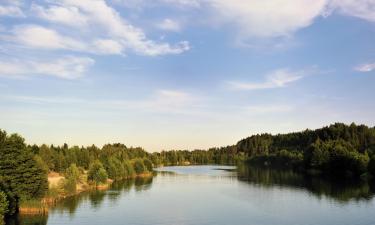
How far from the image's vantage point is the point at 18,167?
233ft

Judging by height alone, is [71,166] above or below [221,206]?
above

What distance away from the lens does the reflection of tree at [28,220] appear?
210 ft

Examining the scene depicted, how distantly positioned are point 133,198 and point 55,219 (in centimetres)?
3042

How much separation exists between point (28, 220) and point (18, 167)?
9950 millimetres

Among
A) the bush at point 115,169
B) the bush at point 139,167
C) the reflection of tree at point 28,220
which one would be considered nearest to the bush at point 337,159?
the bush at point 139,167

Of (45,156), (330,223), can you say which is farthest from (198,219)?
(45,156)

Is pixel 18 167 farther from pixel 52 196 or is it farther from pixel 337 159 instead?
pixel 337 159

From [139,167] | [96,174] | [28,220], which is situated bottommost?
[28,220]

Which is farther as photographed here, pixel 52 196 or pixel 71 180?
pixel 71 180

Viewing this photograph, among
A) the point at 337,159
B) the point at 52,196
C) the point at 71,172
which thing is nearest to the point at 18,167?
the point at 52,196

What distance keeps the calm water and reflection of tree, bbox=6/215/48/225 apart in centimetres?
15

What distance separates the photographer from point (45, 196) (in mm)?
80875

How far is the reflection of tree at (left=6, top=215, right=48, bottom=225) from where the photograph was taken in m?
64.1

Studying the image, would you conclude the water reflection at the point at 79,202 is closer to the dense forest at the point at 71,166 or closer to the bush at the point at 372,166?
the dense forest at the point at 71,166
